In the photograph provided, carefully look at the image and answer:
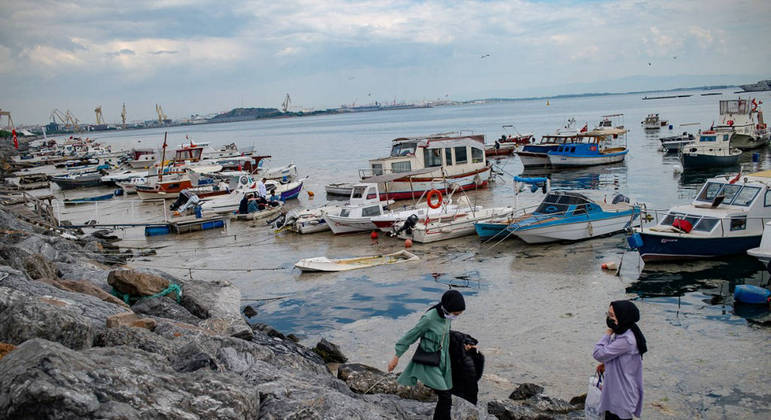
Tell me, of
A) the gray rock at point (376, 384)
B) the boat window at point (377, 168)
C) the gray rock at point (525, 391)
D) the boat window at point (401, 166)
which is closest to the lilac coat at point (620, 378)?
the gray rock at point (376, 384)

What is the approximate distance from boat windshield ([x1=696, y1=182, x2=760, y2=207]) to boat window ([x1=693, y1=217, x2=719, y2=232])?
3.93 feet

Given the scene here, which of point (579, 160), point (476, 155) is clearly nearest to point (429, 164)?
point (476, 155)

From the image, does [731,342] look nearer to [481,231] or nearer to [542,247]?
[542,247]

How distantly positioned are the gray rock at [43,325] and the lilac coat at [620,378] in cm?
600

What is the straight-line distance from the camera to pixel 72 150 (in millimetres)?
81250

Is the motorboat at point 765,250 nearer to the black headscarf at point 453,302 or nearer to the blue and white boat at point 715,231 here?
the blue and white boat at point 715,231

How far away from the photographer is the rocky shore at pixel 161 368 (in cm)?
476

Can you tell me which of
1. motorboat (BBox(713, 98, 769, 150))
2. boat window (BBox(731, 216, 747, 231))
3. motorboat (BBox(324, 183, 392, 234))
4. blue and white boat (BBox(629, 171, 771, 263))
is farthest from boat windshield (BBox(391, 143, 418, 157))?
motorboat (BBox(713, 98, 769, 150))

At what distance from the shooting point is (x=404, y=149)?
3328 cm

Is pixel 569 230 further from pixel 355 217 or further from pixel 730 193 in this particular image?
pixel 355 217

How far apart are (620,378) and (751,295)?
9345 mm

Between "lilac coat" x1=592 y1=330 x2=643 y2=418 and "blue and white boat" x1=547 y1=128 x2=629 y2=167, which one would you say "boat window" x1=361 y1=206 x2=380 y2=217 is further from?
"blue and white boat" x1=547 y1=128 x2=629 y2=167

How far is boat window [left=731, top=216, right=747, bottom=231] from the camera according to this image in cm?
1623

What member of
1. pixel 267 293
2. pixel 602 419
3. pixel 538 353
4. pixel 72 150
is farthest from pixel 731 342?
pixel 72 150
